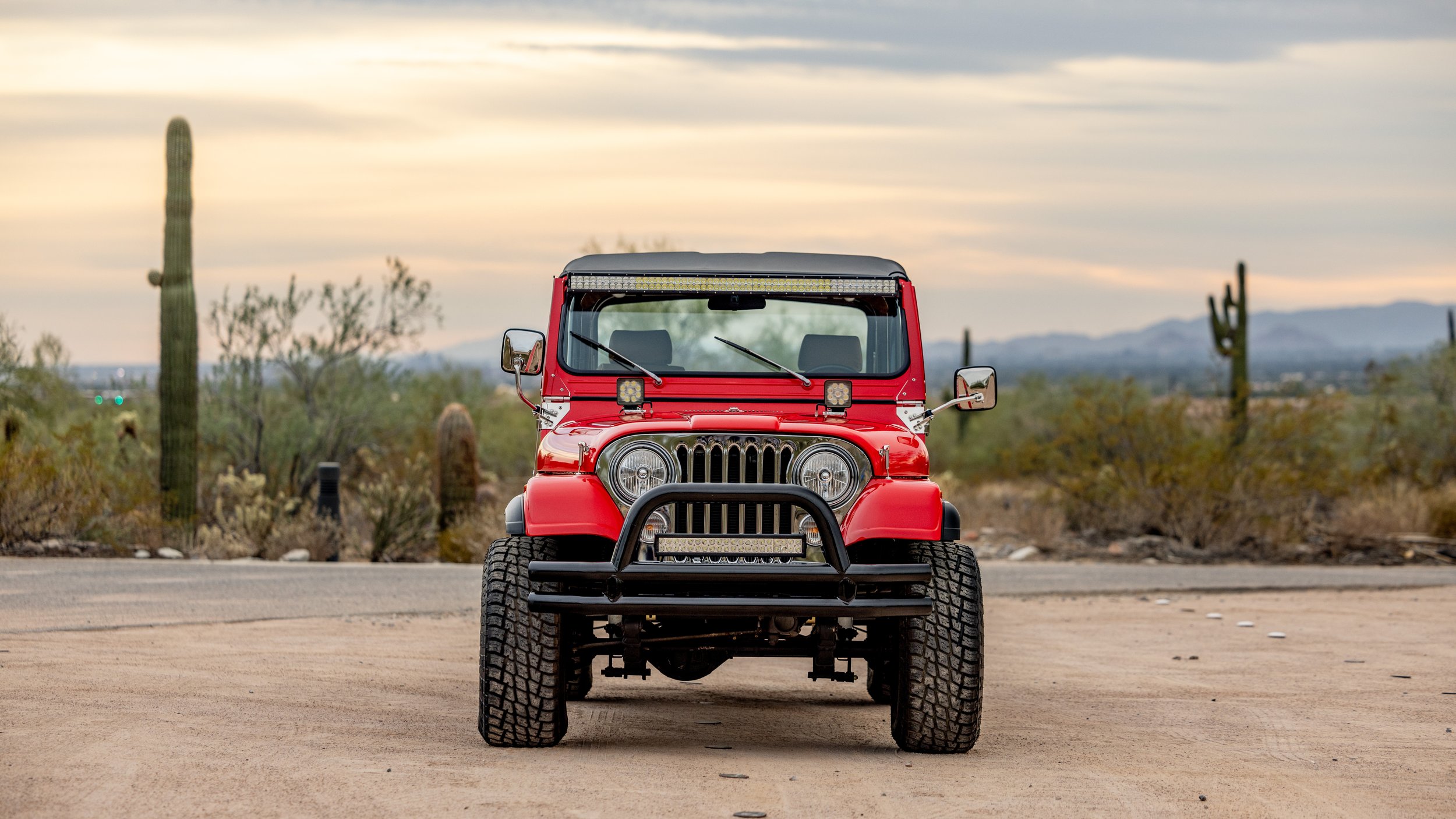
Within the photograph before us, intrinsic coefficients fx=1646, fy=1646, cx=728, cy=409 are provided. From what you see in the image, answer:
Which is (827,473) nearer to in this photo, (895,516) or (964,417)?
(895,516)

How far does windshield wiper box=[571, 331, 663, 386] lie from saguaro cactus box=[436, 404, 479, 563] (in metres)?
12.9

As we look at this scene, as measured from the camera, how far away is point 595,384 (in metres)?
8.51

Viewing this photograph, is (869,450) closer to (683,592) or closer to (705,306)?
(683,592)

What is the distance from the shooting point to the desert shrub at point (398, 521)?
20.2 meters

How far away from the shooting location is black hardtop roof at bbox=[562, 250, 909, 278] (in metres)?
8.66

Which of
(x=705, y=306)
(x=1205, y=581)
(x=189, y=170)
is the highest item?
(x=189, y=170)

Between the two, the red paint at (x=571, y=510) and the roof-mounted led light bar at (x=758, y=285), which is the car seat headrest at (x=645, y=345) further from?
the red paint at (x=571, y=510)

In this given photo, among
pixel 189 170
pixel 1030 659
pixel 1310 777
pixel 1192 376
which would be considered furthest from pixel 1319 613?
Answer: pixel 1192 376

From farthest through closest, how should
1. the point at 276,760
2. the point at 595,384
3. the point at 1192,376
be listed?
the point at 1192,376 → the point at 595,384 → the point at 276,760

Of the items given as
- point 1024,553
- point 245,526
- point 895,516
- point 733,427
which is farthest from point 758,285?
point 1024,553

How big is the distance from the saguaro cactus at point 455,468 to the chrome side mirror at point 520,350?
1293cm

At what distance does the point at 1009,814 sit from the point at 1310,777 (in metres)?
1.89

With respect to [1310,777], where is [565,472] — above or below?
above

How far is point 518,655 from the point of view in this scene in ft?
24.5
